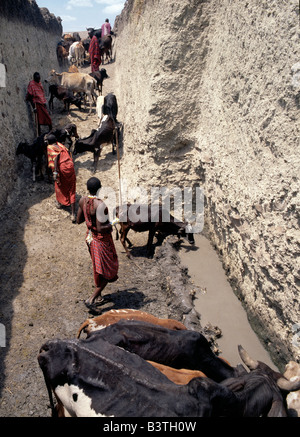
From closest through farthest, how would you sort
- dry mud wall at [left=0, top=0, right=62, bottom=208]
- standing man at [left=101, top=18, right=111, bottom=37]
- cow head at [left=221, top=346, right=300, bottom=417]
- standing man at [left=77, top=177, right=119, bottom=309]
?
cow head at [left=221, top=346, right=300, bottom=417] < standing man at [left=77, top=177, right=119, bottom=309] < dry mud wall at [left=0, top=0, right=62, bottom=208] < standing man at [left=101, top=18, right=111, bottom=37]

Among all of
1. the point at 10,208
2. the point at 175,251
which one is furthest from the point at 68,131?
the point at 175,251

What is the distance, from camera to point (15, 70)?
31.3 ft

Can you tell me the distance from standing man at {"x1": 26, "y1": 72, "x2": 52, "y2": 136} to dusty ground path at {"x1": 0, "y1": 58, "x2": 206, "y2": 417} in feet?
9.65

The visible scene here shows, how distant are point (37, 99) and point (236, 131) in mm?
6471

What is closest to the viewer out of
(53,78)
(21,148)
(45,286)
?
(45,286)

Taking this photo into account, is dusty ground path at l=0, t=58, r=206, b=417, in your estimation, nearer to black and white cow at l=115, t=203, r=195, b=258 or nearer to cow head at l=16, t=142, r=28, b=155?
black and white cow at l=115, t=203, r=195, b=258

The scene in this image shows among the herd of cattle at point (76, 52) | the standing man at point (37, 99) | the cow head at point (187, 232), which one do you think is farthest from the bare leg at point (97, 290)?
the herd of cattle at point (76, 52)

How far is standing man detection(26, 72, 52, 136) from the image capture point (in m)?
9.28

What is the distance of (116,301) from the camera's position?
514 cm

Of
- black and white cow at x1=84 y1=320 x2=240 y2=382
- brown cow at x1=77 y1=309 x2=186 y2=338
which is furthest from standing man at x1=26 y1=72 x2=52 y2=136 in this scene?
black and white cow at x1=84 y1=320 x2=240 y2=382

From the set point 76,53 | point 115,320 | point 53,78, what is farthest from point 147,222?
point 76,53

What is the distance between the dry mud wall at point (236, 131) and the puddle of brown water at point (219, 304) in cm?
16

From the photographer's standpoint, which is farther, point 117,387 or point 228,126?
point 228,126

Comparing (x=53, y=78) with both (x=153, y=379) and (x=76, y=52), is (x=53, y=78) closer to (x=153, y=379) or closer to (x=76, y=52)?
(x=76, y=52)
